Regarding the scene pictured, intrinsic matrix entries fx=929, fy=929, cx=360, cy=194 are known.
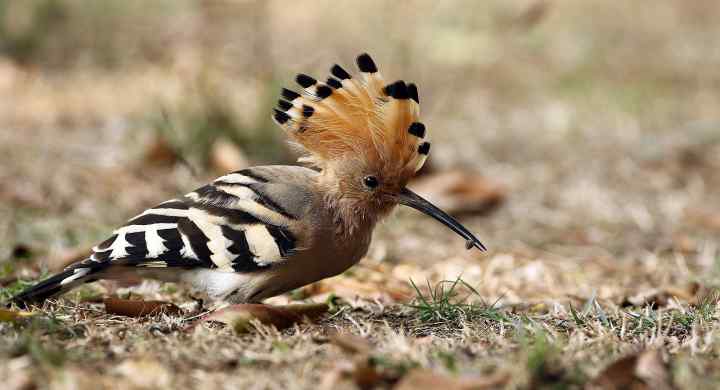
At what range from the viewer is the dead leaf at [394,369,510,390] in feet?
7.14

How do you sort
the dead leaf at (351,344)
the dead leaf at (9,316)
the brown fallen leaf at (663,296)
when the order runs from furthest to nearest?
the brown fallen leaf at (663,296), the dead leaf at (9,316), the dead leaf at (351,344)

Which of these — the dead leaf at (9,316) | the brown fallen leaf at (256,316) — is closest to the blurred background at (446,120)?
the dead leaf at (9,316)

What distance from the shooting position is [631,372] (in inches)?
91.0

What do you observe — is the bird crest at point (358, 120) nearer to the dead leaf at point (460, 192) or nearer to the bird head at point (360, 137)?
the bird head at point (360, 137)

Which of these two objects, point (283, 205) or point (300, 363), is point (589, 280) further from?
point (300, 363)

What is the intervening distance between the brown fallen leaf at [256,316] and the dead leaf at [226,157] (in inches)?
118

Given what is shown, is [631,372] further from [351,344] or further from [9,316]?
[9,316]

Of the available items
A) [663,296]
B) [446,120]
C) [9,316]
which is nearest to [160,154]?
[446,120]

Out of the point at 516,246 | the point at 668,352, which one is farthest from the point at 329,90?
the point at 516,246

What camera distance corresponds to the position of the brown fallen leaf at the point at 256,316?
9.29ft

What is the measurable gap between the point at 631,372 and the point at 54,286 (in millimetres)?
1901

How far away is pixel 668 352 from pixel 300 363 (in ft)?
3.51

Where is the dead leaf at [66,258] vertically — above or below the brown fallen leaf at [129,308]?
below

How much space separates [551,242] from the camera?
5.54m
